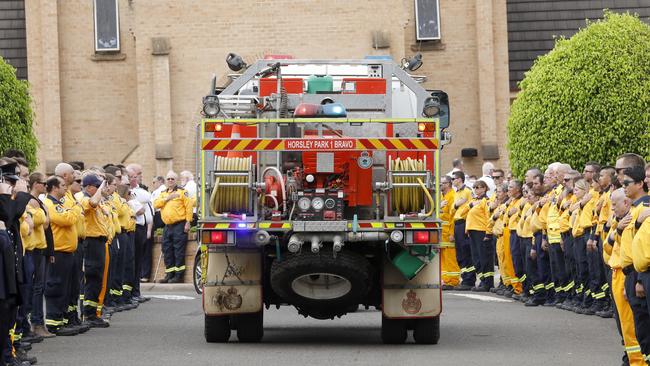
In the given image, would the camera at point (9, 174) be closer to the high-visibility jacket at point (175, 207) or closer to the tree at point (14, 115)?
the high-visibility jacket at point (175, 207)

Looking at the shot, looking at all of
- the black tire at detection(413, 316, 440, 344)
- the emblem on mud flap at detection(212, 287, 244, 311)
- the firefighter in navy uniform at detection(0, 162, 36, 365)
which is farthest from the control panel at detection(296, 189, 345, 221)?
the firefighter in navy uniform at detection(0, 162, 36, 365)

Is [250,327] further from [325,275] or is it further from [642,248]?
[642,248]

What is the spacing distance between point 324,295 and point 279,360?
1103 millimetres

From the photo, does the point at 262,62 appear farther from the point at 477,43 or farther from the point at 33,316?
the point at 477,43

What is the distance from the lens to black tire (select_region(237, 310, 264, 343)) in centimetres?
1622

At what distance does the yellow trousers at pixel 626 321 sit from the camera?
1348 centimetres

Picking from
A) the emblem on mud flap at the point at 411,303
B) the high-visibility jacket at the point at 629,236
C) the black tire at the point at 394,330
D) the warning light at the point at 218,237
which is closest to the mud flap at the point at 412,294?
the emblem on mud flap at the point at 411,303

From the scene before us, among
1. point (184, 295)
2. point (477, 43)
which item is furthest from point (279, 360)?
point (477, 43)

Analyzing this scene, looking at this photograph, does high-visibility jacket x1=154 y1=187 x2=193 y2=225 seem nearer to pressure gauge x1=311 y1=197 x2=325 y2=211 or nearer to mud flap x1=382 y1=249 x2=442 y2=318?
mud flap x1=382 y1=249 x2=442 y2=318

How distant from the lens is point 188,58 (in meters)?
40.5

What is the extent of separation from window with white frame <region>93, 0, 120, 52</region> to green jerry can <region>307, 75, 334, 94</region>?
27641mm

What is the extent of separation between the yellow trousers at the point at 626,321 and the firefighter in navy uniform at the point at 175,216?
1441 cm

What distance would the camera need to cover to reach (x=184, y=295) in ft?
83.3

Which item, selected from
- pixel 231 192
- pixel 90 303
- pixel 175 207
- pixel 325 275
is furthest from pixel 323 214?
pixel 175 207
